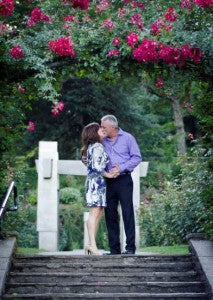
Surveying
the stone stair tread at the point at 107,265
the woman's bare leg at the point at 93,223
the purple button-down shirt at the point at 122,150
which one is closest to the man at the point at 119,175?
the purple button-down shirt at the point at 122,150

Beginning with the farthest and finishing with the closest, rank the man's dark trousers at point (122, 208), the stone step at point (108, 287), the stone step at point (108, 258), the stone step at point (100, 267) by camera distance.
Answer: the man's dark trousers at point (122, 208), the stone step at point (108, 258), the stone step at point (100, 267), the stone step at point (108, 287)

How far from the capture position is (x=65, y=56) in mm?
9977

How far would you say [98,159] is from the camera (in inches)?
372

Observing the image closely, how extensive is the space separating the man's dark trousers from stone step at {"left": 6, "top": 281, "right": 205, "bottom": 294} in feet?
4.87

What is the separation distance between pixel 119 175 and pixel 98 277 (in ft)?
5.08

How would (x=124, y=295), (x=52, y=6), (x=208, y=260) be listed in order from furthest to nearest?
1. (x=52, y=6)
2. (x=208, y=260)
3. (x=124, y=295)

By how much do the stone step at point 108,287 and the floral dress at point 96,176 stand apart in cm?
163

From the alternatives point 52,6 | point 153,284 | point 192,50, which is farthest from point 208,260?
point 52,6

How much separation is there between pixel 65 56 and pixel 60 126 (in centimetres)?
1634

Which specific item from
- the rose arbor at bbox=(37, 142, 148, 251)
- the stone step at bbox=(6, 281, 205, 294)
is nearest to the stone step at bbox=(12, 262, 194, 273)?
the stone step at bbox=(6, 281, 205, 294)

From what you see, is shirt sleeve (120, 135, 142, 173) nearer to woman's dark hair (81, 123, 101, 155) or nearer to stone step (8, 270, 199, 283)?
woman's dark hair (81, 123, 101, 155)

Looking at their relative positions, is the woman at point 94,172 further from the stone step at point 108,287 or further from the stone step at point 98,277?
the stone step at point 108,287

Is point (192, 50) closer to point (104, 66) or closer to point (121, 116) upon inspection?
point (104, 66)

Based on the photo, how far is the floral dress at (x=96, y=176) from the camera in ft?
31.0
